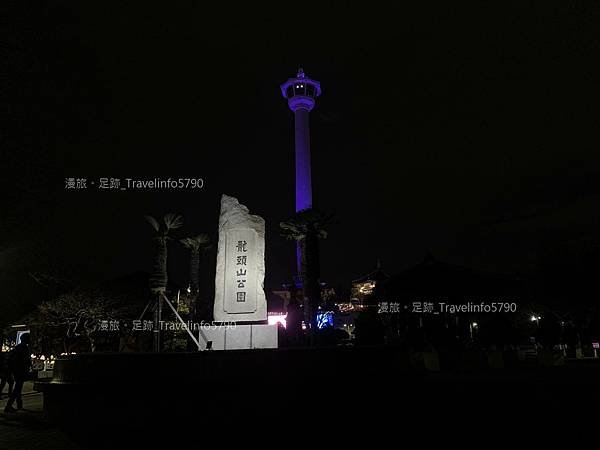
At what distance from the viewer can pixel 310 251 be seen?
57.2ft

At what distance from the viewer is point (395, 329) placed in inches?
1341

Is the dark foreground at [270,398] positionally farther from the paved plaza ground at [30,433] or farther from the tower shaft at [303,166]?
the tower shaft at [303,166]

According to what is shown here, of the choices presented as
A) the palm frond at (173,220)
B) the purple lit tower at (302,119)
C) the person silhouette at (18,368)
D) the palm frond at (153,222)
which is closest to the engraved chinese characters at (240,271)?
the palm frond at (173,220)

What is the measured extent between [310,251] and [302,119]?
56997mm

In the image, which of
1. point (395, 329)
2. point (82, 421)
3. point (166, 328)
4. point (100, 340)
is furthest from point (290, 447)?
point (395, 329)

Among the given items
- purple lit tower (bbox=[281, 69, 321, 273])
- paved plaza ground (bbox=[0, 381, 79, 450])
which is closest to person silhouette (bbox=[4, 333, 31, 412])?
paved plaza ground (bbox=[0, 381, 79, 450])

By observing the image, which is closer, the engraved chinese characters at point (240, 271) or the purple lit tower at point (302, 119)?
the engraved chinese characters at point (240, 271)

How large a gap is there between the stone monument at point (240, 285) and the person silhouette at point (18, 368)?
18.7 feet

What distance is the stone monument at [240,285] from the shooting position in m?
14.5

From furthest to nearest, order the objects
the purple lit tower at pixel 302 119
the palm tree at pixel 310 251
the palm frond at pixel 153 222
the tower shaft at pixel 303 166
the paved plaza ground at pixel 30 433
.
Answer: the purple lit tower at pixel 302 119, the tower shaft at pixel 303 166, the palm tree at pixel 310 251, the palm frond at pixel 153 222, the paved plaza ground at pixel 30 433

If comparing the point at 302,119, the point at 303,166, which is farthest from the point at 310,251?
the point at 302,119

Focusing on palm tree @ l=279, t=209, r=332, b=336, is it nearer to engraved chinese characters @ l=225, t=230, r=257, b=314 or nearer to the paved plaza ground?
engraved chinese characters @ l=225, t=230, r=257, b=314

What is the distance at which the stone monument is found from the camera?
1445cm

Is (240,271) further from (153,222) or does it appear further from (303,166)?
(303,166)
